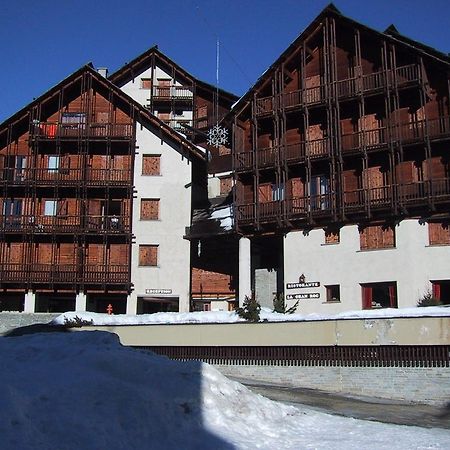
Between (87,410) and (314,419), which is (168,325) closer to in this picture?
(314,419)

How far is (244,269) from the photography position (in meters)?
36.0

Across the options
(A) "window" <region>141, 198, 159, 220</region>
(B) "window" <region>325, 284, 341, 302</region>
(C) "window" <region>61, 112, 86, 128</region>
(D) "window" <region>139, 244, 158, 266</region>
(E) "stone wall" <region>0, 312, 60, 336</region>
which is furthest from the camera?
(C) "window" <region>61, 112, 86, 128</region>

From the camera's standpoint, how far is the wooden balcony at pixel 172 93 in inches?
1960

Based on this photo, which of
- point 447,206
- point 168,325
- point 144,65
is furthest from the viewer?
point 144,65

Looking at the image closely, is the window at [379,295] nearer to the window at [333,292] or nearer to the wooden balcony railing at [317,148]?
the window at [333,292]

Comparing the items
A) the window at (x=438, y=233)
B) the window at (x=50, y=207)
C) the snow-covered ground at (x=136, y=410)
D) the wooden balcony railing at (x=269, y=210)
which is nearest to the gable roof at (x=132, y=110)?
the window at (x=50, y=207)

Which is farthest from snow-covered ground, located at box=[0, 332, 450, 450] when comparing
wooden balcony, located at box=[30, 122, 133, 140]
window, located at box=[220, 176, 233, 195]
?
window, located at box=[220, 176, 233, 195]

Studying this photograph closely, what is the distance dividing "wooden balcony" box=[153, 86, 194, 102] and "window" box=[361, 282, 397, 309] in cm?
2433

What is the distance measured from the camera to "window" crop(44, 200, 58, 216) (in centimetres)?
4168

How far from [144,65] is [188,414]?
4472 cm

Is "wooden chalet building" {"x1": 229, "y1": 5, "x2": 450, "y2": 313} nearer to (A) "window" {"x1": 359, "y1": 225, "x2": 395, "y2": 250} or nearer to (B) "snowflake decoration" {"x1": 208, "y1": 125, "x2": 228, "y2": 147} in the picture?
(A) "window" {"x1": 359, "y1": 225, "x2": 395, "y2": 250}

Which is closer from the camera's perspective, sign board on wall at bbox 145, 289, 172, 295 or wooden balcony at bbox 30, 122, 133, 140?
sign board on wall at bbox 145, 289, 172, 295

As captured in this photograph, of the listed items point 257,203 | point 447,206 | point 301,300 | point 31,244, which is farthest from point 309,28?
point 31,244

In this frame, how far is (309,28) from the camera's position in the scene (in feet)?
117
